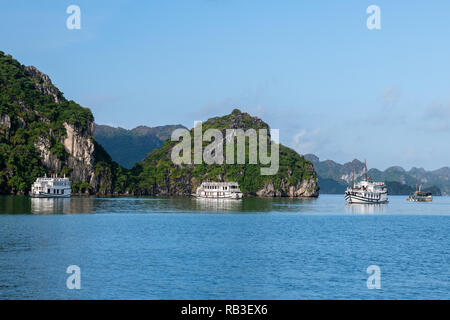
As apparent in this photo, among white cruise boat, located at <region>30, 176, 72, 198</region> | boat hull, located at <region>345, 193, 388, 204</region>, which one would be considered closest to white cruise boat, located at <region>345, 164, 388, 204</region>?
boat hull, located at <region>345, 193, 388, 204</region>

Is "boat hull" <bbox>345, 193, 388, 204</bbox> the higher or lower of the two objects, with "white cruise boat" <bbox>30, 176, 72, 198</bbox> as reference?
lower

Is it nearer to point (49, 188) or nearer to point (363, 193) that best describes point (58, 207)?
point (49, 188)

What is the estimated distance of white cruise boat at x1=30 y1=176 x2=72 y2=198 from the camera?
614 feet

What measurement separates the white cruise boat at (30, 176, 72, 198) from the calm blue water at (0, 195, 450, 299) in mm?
101624

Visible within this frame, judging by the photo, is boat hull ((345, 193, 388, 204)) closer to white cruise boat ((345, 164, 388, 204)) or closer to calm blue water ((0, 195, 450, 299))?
white cruise boat ((345, 164, 388, 204))

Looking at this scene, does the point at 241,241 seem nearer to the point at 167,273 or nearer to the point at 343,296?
the point at 167,273

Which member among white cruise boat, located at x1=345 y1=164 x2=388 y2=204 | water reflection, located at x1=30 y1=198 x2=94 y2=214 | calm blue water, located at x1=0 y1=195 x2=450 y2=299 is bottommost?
calm blue water, located at x1=0 y1=195 x2=450 y2=299

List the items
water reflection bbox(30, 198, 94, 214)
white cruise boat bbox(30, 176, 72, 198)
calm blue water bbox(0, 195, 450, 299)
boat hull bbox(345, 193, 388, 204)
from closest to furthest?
calm blue water bbox(0, 195, 450, 299)
water reflection bbox(30, 198, 94, 214)
boat hull bbox(345, 193, 388, 204)
white cruise boat bbox(30, 176, 72, 198)

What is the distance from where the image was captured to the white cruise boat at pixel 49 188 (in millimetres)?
187125

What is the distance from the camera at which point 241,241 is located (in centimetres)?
7219

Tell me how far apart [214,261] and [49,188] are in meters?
146

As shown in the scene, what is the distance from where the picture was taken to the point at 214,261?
179 ft

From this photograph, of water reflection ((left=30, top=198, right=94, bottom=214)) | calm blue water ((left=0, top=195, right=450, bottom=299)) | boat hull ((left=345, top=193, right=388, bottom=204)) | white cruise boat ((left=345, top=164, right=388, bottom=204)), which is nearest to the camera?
calm blue water ((left=0, top=195, right=450, bottom=299))

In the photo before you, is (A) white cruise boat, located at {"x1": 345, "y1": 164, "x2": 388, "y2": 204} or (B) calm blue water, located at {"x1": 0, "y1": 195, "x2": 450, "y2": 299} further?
(A) white cruise boat, located at {"x1": 345, "y1": 164, "x2": 388, "y2": 204}
